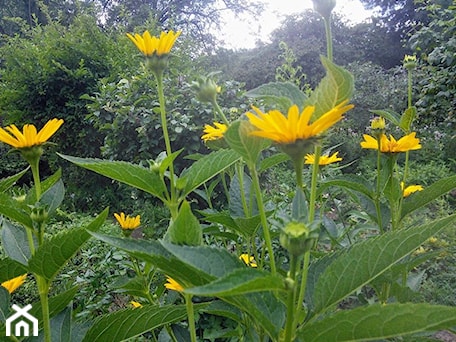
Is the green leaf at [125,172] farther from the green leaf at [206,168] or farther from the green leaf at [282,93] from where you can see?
the green leaf at [282,93]

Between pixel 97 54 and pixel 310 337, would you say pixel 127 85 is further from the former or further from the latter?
pixel 310 337

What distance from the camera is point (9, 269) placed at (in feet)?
1.46

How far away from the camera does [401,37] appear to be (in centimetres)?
856

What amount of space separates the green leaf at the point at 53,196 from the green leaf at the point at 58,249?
0.23ft

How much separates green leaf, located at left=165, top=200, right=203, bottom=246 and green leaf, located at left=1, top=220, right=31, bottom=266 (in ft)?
0.60

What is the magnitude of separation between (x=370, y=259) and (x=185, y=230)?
0.46 feet

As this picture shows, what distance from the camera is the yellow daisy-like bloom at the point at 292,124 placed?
0.30m

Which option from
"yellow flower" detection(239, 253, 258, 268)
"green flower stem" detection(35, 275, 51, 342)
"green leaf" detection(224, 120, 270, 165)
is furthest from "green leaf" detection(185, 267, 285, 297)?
"yellow flower" detection(239, 253, 258, 268)

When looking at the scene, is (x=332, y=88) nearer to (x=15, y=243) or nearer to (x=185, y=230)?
(x=185, y=230)

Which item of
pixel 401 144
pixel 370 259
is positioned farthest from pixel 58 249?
pixel 401 144

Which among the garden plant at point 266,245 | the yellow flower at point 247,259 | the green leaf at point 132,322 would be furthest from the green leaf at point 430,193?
the green leaf at point 132,322

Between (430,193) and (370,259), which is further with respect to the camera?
(430,193)

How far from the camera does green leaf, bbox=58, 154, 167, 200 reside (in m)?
0.41

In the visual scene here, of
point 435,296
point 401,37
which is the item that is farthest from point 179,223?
point 401,37
